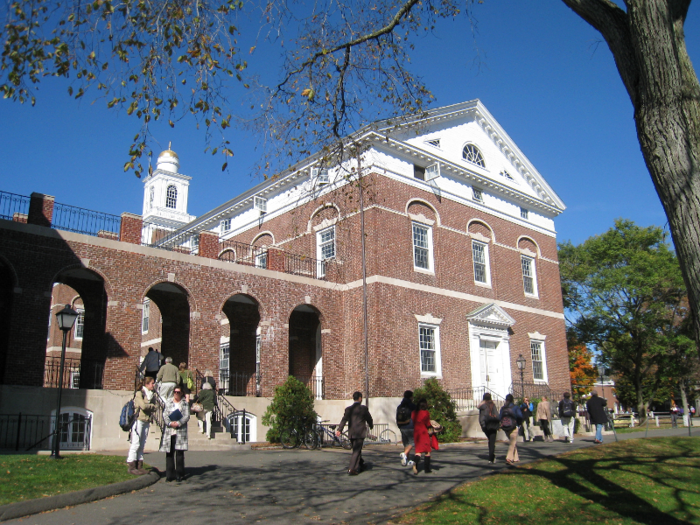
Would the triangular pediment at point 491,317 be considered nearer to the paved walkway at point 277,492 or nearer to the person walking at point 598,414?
the person walking at point 598,414

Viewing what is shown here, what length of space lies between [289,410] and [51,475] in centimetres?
879

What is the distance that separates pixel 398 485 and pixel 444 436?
9366 mm

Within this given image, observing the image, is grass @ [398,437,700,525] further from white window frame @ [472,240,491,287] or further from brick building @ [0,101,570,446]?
white window frame @ [472,240,491,287]

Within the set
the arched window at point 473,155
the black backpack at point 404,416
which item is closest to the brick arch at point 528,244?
the arched window at point 473,155

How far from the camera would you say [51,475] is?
972 centimetres

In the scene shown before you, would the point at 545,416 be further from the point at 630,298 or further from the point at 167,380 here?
the point at 630,298

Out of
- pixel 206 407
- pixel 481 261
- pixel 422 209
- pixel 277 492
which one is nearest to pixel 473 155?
pixel 481 261

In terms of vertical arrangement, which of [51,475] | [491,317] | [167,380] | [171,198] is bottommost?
[51,475]

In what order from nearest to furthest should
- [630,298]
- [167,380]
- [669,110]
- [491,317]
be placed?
[669,110]
[167,380]
[491,317]
[630,298]

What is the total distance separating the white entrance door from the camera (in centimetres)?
2572

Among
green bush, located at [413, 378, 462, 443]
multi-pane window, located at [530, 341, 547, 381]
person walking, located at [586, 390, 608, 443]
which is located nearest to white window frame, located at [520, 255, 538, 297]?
multi-pane window, located at [530, 341, 547, 381]

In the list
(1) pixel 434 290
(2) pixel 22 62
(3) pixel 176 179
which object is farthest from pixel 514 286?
(3) pixel 176 179

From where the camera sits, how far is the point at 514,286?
28.6m

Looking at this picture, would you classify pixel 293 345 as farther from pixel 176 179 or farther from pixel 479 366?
pixel 176 179
